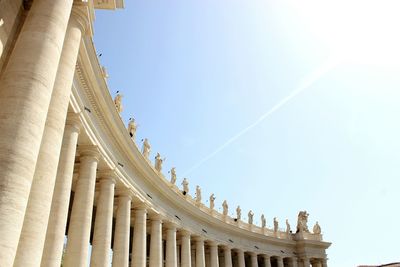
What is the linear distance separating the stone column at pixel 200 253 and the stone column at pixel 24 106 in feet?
242

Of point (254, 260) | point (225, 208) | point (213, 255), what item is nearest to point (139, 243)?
point (213, 255)

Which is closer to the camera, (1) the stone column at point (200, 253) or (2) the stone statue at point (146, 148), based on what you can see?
(2) the stone statue at point (146, 148)

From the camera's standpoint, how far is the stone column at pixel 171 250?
7500cm

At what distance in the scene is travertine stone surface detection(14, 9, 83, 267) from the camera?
71.8ft

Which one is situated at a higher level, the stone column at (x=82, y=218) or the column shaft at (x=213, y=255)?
the column shaft at (x=213, y=255)

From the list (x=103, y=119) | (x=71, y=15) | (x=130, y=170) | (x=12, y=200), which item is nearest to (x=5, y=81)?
(x=12, y=200)

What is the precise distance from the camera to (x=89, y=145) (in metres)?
47.2

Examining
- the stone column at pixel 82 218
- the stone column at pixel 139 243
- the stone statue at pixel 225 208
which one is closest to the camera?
the stone column at pixel 82 218

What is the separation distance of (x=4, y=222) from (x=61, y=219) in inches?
676

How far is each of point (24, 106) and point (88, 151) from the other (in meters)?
26.6

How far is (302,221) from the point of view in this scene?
14525 centimetres

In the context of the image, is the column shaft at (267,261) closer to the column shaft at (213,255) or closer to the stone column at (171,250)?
the column shaft at (213,255)

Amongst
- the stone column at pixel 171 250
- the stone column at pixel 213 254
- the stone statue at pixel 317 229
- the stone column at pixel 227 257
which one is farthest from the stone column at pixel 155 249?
the stone statue at pixel 317 229

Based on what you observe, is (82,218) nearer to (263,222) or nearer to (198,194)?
(198,194)
